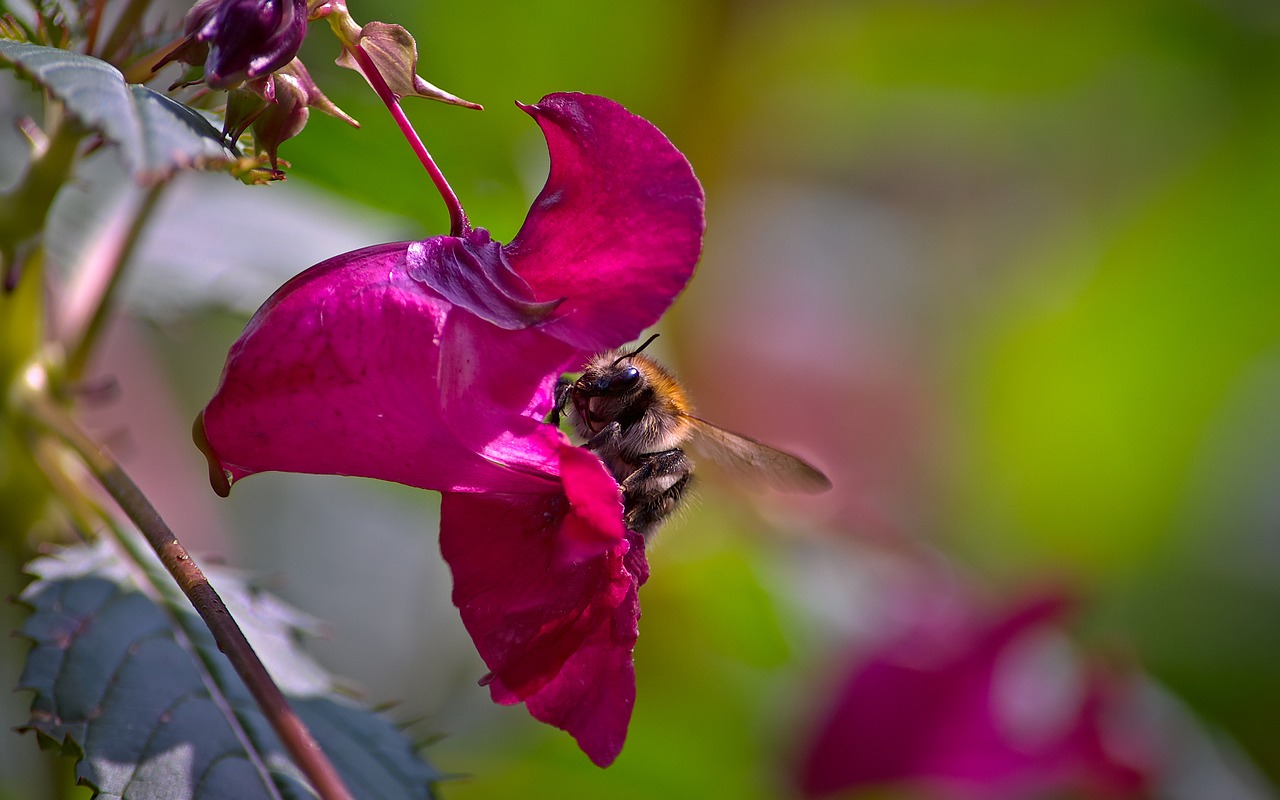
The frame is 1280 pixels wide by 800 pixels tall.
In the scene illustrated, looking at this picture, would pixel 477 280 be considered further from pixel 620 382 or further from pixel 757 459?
pixel 757 459

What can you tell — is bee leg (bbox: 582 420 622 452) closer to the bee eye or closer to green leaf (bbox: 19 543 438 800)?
the bee eye

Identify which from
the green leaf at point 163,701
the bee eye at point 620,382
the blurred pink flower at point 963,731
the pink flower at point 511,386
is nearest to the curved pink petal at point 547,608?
the pink flower at point 511,386

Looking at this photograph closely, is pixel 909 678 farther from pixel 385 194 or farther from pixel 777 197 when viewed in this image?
pixel 777 197

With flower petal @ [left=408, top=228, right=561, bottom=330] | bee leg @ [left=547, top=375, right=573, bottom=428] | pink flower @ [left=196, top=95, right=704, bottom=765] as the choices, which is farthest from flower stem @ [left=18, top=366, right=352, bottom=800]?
bee leg @ [left=547, top=375, right=573, bottom=428]

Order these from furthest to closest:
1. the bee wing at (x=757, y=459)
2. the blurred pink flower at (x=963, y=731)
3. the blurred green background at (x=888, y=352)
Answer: the blurred green background at (x=888, y=352), the blurred pink flower at (x=963, y=731), the bee wing at (x=757, y=459)

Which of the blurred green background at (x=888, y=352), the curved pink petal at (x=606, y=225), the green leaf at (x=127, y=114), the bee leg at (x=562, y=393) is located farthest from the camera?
the blurred green background at (x=888, y=352)

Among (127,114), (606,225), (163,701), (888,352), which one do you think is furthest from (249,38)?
(888,352)

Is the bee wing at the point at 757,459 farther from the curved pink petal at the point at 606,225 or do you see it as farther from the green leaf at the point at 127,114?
the green leaf at the point at 127,114
